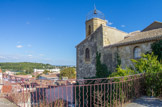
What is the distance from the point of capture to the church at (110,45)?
11.3 meters

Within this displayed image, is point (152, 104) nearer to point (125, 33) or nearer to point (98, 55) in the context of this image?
point (98, 55)

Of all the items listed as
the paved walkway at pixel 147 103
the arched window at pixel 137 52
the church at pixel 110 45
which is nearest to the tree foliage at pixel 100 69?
the church at pixel 110 45

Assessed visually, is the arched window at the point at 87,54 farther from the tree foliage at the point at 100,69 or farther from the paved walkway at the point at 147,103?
the paved walkway at the point at 147,103

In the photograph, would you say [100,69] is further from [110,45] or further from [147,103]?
[147,103]

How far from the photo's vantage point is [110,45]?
1374cm

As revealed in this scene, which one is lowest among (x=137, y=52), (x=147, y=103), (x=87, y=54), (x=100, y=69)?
(x=147, y=103)

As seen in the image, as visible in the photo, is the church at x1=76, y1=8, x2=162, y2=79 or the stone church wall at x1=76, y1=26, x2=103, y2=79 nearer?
the church at x1=76, y1=8, x2=162, y2=79

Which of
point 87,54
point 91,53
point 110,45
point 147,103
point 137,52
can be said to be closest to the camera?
point 147,103

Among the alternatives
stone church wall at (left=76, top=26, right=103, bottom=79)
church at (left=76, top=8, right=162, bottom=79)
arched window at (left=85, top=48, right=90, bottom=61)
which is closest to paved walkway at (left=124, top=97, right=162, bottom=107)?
church at (left=76, top=8, right=162, bottom=79)

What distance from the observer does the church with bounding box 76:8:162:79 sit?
11.3 meters

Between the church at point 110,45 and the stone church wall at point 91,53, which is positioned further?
the stone church wall at point 91,53

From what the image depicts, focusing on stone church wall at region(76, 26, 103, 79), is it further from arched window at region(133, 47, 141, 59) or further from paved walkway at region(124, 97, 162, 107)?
paved walkway at region(124, 97, 162, 107)

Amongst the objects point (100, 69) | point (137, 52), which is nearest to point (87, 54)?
point (100, 69)

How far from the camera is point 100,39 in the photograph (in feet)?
49.3
